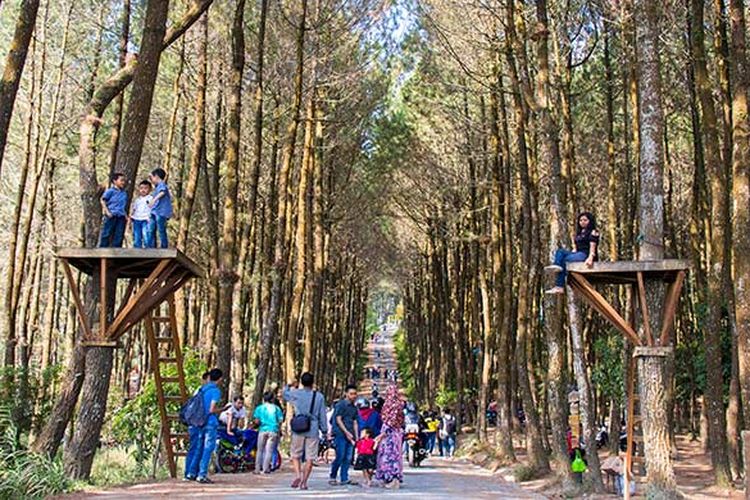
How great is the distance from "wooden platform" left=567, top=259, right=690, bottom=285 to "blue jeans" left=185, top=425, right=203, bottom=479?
5279mm

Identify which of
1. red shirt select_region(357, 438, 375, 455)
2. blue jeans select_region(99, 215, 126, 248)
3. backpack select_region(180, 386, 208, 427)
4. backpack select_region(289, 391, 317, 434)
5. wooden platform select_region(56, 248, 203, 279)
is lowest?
red shirt select_region(357, 438, 375, 455)

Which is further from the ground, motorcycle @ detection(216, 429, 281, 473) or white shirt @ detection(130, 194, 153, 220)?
white shirt @ detection(130, 194, 153, 220)

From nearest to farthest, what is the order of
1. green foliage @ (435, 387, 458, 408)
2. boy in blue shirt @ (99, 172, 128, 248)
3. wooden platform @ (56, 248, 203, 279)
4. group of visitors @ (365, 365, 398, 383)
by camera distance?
wooden platform @ (56, 248, 203, 279) < boy in blue shirt @ (99, 172, 128, 248) < green foliage @ (435, 387, 458, 408) < group of visitors @ (365, 365, 398, 383)

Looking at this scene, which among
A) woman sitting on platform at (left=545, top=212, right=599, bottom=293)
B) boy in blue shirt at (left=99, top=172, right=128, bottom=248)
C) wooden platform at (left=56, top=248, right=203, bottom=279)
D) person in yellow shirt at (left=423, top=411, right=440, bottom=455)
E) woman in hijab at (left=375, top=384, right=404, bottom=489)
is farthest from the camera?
person in yellow shirt at (left=423, top=411, right=440, bottom=455)

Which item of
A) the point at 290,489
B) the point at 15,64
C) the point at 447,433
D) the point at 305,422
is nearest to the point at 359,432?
the point at 305,422

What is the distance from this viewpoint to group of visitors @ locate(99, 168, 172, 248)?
10852mm

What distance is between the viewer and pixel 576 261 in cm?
1030

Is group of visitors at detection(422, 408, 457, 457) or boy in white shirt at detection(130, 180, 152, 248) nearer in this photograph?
boy in white shirt at detection(130, 180, 152, 248)

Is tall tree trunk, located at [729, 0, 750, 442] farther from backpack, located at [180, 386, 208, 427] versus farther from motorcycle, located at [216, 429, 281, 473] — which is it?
motorcycle, located at [216, 429, 281, 473]

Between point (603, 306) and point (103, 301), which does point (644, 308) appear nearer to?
point (603, 306)

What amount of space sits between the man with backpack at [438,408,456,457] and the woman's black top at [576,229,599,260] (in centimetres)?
1596

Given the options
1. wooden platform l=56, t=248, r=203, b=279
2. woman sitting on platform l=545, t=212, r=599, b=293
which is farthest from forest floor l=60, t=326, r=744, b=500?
woman sitting on platform l=545, t=212, r=599, b=293

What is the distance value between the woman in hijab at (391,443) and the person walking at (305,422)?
1093mm

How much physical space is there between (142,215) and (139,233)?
0.33 m
